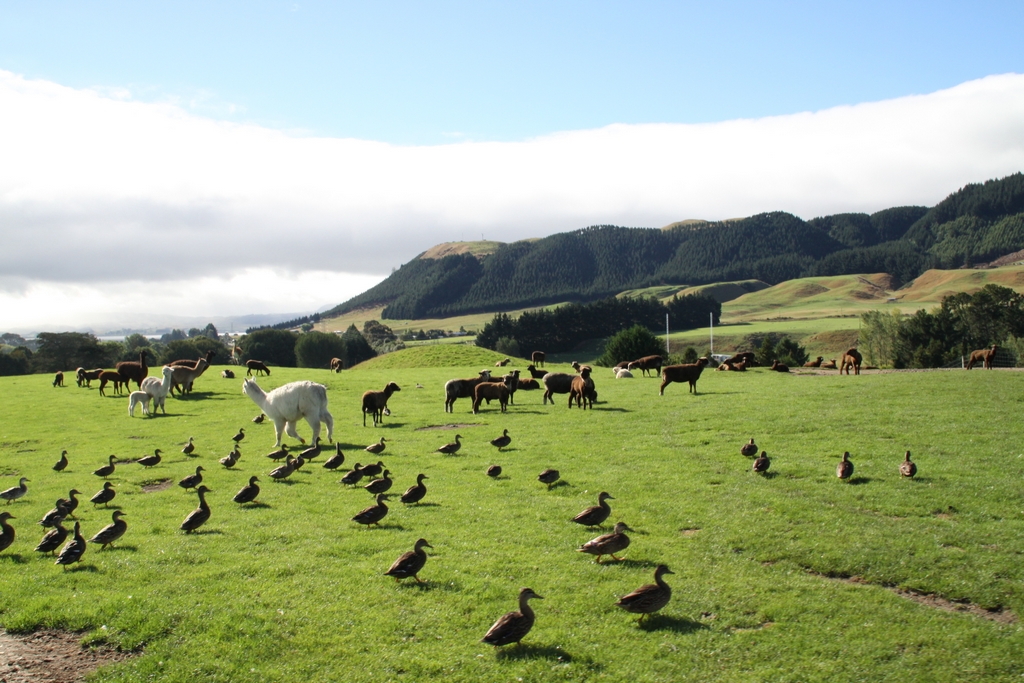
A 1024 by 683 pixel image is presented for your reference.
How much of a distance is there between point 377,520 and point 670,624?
5.43 meters

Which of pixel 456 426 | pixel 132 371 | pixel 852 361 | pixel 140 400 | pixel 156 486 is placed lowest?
pixel 156 486

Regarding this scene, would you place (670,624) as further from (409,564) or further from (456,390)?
(456,390)

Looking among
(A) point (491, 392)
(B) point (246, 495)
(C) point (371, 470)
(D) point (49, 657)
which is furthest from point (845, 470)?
(A) point (491, 392)

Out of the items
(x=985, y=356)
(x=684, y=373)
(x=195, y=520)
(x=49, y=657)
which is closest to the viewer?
(x=49, y=657)

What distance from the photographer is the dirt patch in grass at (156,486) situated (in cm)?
1505

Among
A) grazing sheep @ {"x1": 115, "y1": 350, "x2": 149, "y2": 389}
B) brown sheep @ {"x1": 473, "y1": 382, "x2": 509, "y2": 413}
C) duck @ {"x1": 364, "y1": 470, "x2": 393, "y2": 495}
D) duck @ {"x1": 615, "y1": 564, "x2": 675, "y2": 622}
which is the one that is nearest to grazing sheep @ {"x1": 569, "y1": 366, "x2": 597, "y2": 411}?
brown sheep @ {"x1": 473, "y1": 382, "x2": 509, "y2": 413}

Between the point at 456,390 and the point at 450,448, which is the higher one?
the point at 456,390

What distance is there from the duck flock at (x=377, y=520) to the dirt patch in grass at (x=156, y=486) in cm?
69

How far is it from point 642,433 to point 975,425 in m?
8.87

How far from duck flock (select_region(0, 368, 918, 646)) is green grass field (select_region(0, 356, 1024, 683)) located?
23 cm

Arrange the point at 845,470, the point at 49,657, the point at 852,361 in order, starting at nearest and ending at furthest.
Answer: the point at 49,657
the point at 845,470
the point at 852,361

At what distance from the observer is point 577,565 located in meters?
Result: 9.47

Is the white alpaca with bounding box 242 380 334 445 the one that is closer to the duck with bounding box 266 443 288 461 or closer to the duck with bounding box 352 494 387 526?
the duck with bounding box 266 443 288 461

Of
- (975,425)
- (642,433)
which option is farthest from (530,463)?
(975,425)
